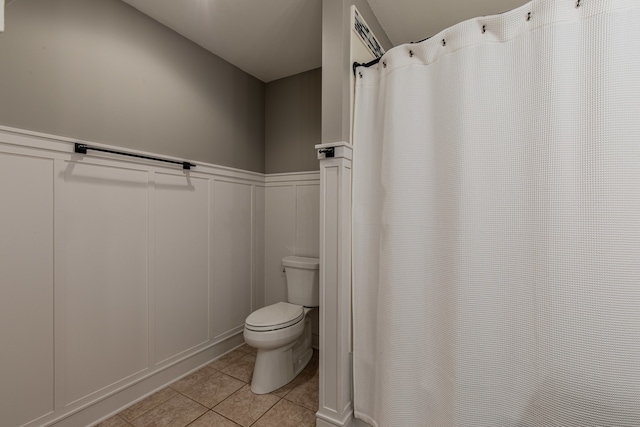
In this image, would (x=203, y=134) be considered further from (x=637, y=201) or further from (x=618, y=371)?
(x=618, y=371)

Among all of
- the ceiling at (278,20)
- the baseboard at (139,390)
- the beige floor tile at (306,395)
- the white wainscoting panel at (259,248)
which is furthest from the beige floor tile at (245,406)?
the ceiling at (278,20)

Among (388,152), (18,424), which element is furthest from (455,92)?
(18,424)

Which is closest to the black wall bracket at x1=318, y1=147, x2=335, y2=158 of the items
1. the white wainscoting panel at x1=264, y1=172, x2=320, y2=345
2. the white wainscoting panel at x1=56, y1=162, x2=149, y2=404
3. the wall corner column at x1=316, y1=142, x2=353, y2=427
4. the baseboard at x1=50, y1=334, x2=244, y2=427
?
the wall corner column at x1=316, y1=142, x2=353, y2=427

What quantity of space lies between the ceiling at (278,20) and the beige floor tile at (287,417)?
247 centimetres

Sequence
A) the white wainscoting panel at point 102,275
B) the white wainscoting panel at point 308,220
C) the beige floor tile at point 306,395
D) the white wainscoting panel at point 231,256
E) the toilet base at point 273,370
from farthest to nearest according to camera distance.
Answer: the white wainscoting panel at point 308,220, the white wainscoting panel at point 231,256, the toilet base at point 273,370, the beige floor tile at point 306,395, the white wainscoting panel at point 102,275

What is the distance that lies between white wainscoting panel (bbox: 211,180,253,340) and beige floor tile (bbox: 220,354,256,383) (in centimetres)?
26

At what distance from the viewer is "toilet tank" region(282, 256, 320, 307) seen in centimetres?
210

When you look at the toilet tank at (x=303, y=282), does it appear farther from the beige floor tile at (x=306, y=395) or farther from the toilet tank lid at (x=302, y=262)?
the beige floor tile at (x=306, y=395)

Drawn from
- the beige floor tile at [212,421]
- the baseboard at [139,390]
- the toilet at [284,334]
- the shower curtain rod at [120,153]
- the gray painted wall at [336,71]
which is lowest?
the beige floor tile at [212,421]

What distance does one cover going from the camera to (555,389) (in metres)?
0.99

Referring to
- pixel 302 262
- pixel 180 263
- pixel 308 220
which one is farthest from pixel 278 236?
pixel 180 263

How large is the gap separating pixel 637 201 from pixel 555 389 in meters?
0.74

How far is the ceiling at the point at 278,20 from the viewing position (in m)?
1.63

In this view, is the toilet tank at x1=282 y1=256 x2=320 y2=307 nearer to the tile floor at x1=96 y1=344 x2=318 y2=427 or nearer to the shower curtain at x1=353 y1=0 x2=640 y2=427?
the tile floor at x1=96 y1=344 x2=318 y2=427
